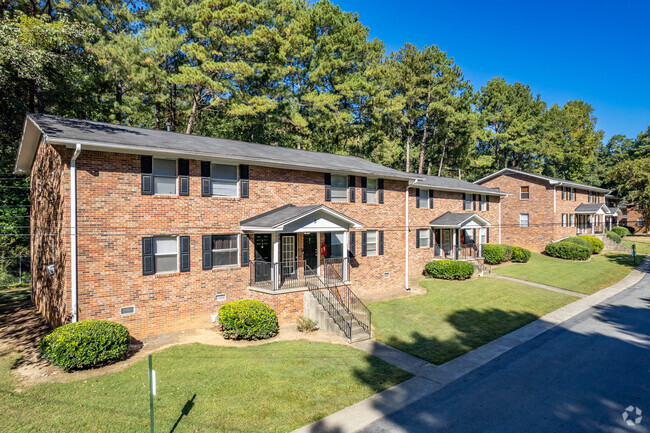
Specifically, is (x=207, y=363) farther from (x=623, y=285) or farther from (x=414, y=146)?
(x=414, y=146)

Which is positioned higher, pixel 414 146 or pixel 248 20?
pixel 248 20

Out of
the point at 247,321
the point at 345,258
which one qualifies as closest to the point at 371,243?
the point at 345,258

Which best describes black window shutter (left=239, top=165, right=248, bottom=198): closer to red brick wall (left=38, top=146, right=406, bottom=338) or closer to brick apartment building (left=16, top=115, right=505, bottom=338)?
brick apartment building (left=16, top=115, right=505, bottom=338)

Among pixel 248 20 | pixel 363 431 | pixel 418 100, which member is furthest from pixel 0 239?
pixel 418 100

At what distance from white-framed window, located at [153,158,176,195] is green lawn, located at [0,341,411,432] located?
521 centimetres

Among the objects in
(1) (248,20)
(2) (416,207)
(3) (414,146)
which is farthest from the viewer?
(3) (414,146)

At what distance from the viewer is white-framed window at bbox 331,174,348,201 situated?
1638 centimetres

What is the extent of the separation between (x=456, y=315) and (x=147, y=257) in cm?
1211

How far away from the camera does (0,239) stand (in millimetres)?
19953

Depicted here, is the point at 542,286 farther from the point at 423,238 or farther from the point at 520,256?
the point at 520,256

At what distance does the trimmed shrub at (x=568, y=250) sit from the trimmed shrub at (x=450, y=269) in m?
12.8

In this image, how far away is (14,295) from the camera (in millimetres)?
17984

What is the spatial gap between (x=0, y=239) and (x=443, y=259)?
2663cm

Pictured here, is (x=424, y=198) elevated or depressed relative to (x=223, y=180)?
depressed
